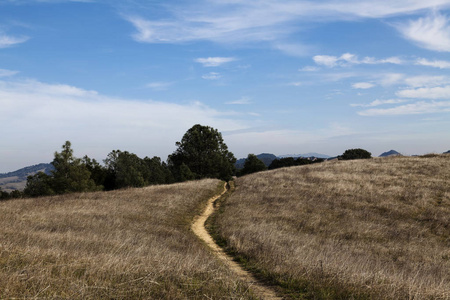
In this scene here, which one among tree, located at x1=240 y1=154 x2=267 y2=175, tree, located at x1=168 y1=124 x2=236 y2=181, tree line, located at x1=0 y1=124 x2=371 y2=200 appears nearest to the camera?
tree line, located at x1=0 y1=124 x2=371 y2=200

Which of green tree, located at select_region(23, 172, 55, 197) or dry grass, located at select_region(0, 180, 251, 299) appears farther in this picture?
green tree, located at select_region(23, 172, 55, 197)

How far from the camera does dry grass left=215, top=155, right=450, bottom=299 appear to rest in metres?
7.54

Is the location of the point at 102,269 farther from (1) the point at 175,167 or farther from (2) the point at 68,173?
(1) the point at 175,167

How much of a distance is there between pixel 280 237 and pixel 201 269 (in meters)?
8.14

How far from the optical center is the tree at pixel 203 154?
2574 inches

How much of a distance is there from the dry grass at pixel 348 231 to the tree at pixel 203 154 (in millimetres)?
28949

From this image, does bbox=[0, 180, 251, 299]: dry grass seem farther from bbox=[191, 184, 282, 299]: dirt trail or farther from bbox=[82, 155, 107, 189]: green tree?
bbox=[82, 155, 107, 189]: green tree

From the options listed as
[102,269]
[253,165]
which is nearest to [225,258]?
[102,269]

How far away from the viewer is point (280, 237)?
1452 centimetres

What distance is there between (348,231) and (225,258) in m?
9.65

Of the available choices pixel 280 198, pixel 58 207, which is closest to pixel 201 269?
pixel 58 207

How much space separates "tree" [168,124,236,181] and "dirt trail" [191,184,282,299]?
123 ft

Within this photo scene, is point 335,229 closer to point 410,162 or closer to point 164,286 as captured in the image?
point 164,286

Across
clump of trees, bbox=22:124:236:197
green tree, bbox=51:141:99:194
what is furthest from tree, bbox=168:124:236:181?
green tree, bbox=51:141:99:194
